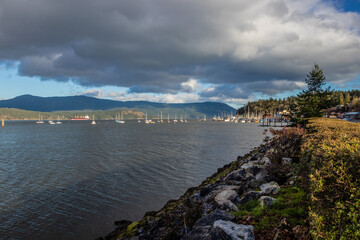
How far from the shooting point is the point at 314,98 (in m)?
38.9

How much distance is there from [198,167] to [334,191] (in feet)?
88.7

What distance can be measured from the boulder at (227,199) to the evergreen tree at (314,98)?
34.5 metres

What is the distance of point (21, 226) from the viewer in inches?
586

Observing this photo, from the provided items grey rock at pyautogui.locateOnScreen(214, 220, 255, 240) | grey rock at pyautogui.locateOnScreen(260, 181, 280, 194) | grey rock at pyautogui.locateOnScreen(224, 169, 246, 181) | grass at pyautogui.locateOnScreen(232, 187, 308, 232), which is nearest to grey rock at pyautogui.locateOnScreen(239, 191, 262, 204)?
grass at pyautogui.locateOnScreen(232, 187, 308, 232)

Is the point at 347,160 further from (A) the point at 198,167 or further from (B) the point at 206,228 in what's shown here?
(A) the point at 198,167

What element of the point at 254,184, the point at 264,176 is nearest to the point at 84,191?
the point at 254,184

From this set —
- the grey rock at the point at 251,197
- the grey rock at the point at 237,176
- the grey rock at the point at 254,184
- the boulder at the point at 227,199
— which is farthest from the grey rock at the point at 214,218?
the grey rock at the point at 237,176

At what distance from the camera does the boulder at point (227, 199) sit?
9.61m

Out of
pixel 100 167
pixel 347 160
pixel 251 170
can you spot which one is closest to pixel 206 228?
pixel 347 160

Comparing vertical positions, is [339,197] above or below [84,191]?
above

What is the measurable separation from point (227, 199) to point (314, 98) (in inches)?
1461

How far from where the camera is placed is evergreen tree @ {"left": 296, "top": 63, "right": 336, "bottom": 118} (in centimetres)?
3859

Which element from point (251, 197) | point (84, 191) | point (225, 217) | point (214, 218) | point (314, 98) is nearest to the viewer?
point (214, 218)

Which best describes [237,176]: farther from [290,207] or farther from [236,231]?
[236,231]
